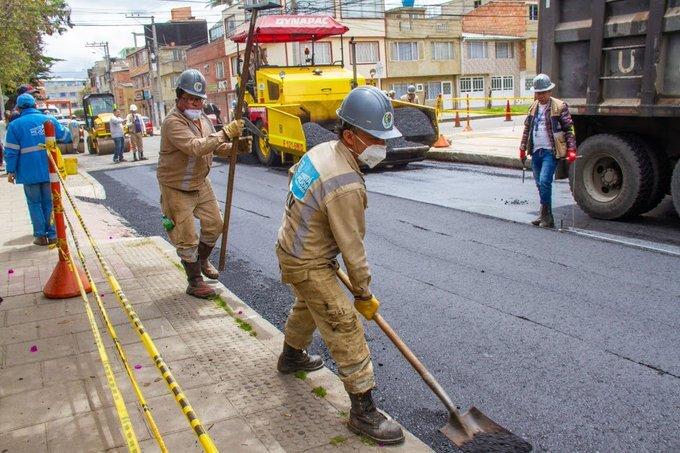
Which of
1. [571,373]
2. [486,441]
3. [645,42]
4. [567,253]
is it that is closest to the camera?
[486,441]

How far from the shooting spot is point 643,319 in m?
4.30

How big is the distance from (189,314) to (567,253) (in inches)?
143

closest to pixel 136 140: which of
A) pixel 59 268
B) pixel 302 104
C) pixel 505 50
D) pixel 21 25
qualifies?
pixel 21 25

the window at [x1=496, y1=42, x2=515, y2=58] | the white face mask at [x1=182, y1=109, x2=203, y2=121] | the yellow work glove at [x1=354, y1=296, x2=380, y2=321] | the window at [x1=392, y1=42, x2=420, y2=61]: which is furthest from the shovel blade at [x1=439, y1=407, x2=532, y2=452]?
the window at [x1=496, y1=42, x2=515, y2=58]

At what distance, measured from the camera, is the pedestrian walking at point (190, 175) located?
186 inches

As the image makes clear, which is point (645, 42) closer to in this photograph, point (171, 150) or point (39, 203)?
point (171, 150)

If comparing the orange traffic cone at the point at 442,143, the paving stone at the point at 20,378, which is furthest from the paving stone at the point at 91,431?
A: the orange traffic cone at the point at 442,143

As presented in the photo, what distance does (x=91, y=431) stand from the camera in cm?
302

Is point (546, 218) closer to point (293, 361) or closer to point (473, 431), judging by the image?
point (293, 361)

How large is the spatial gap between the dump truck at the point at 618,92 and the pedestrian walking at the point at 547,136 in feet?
1.42

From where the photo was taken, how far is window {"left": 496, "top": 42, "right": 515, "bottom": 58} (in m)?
48.0

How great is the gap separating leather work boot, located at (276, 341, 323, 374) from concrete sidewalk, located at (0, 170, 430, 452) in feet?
0.16

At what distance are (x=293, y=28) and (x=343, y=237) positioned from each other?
40.9ft

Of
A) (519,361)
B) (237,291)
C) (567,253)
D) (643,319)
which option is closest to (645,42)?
(567,253)
